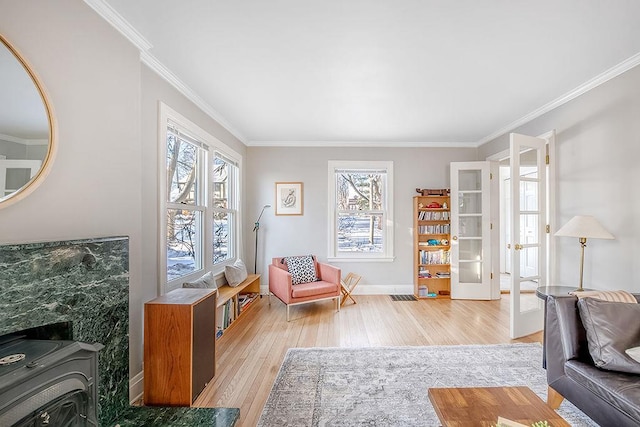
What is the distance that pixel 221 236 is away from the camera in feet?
13.1

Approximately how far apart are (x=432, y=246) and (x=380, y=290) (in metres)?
1.15

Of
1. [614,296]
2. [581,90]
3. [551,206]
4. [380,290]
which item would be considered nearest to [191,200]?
[380,290]

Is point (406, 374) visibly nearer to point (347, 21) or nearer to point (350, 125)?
point (347, 21)

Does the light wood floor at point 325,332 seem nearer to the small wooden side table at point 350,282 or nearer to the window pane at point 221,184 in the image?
the small wooden side table at point 350,282

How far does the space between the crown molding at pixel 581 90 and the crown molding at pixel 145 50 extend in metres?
3.83

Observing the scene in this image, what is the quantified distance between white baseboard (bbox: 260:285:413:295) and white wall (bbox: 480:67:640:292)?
2.16m

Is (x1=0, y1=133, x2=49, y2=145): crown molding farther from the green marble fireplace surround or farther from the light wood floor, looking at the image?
the light wood floor

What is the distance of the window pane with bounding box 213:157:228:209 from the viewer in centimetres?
378

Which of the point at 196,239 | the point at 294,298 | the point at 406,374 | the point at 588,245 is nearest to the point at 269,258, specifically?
the point at 294,298

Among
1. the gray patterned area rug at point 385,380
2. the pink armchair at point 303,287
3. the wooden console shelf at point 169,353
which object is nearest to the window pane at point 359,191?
the pink armchair at point 303,287

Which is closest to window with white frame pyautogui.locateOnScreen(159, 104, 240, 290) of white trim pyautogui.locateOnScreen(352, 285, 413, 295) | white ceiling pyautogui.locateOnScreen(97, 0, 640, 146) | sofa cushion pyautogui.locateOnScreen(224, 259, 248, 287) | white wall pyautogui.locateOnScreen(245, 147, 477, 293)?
sofa cushion pyautogui.locateOnScreen(224, 259, 248, 287)

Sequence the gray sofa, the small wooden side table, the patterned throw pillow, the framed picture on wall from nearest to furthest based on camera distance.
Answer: the gray sofa, the patterned throw pillow, the small wooden side table, the framed picture on wall

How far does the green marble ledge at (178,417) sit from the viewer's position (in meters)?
1.74

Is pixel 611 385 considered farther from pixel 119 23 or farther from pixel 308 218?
pixel 308 218
